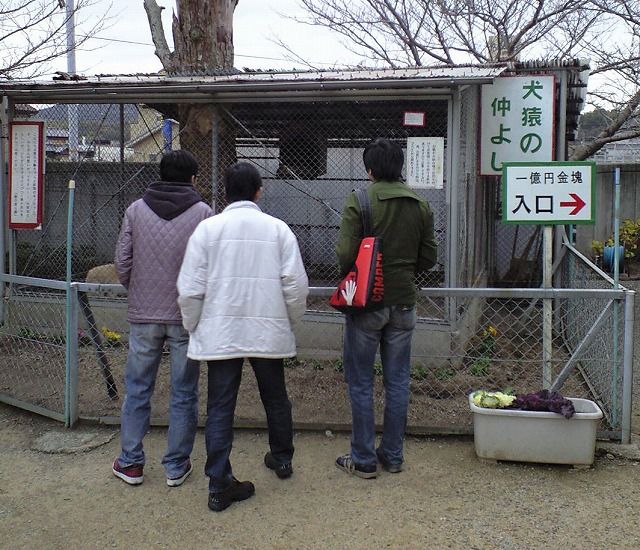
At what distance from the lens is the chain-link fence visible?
4699 mm

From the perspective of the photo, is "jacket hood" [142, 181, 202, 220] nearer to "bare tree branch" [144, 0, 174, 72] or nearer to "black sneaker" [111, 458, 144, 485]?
"black sneaker" [111, 458, 144, 485]

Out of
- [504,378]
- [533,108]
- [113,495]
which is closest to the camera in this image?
[113,495]

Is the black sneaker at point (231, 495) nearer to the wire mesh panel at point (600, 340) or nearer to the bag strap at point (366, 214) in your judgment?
the bag strap at point (366, 214)

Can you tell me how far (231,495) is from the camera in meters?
3.44

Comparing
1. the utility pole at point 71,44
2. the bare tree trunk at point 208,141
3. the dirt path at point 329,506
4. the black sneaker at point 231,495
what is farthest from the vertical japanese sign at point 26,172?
the black sneaker at point 231,495

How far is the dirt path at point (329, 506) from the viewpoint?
10.3ft

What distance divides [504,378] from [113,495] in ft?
10.3

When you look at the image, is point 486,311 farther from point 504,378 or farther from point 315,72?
point 315,72

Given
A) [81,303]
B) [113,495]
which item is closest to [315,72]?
[81,303]

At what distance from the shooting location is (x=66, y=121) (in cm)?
805

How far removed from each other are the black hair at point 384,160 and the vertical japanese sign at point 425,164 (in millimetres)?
2218

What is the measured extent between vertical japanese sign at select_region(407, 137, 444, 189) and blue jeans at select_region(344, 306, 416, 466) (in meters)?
2.39

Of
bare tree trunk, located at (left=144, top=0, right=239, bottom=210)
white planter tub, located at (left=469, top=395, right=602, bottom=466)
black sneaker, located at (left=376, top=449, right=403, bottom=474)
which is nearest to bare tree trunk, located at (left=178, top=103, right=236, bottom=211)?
bare tree trunk, located at (left=144, top=0, right=239, bottom=210)

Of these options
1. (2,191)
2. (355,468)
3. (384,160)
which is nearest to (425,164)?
(384,160)
